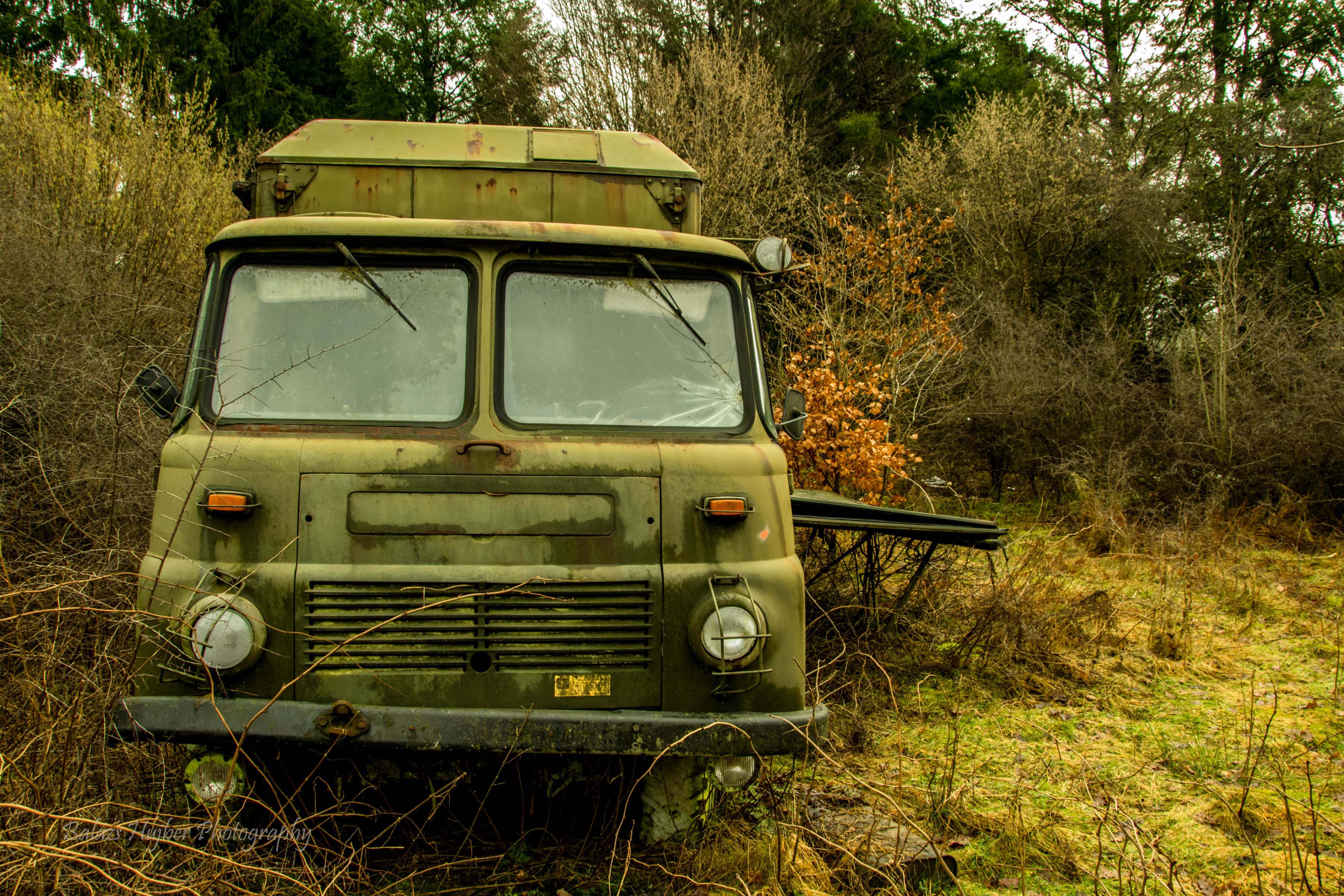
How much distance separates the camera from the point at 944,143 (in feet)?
76.2

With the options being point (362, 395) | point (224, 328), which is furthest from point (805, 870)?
point (224, 328)

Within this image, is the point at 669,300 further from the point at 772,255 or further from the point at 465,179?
the point at 465,179

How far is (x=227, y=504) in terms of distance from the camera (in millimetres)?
3291

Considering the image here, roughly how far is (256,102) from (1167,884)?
74.2ft

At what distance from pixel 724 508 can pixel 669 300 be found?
3.06ft

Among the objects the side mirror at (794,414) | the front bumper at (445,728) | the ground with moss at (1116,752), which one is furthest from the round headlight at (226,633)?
the side mirror at (794,414)

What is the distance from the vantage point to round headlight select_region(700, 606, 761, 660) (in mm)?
3359

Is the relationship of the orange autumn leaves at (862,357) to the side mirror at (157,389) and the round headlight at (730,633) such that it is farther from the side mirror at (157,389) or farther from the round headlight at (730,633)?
the side mirror at (157,389)

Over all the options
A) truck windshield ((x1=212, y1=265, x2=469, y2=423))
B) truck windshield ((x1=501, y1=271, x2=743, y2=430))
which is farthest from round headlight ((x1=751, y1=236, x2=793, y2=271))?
truck windshield ((x1=212, y1=265, x2=469, y2=423))

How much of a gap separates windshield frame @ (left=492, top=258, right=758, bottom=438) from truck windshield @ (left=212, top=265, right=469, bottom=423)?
133 mm

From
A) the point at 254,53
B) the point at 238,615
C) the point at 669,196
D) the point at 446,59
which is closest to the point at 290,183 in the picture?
the point at 669,196

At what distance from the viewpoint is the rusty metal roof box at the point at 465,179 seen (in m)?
4.35

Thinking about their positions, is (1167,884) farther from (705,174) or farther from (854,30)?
(854,30)

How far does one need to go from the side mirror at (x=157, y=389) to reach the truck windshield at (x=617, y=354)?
4.48 feet
